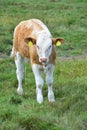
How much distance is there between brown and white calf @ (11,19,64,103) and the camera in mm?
8445

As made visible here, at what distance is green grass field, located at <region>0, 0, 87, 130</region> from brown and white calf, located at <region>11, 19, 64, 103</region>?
0.32 metres

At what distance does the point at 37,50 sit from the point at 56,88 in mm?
1264

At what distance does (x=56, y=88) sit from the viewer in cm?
952

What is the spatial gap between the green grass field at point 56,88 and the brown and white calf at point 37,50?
319 mm

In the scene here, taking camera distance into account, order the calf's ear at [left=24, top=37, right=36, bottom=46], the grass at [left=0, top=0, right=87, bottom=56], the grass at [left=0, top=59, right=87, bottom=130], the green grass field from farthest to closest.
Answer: the grass at [left=0, top=0, right=87, bottom=56] < the calf's ear at [left=24, top=37, right=36, bottom=46] < the green grass field < the grass at [left=0, top=59, right=87, bottom=130]

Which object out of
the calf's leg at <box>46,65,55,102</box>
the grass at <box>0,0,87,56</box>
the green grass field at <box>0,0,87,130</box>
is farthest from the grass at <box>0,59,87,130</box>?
the grass at <box>0,0,87,56</box>

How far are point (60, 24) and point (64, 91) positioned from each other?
9.59m

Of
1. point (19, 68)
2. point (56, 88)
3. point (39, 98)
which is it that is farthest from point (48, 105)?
point (19, 68)

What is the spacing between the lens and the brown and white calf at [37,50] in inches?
332

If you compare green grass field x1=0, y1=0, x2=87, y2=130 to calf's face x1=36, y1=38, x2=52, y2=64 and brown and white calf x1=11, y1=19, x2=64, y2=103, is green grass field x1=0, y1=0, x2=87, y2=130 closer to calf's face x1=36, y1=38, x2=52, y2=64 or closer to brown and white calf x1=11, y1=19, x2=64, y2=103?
brown and white calf x1=11, y1=19, x2=64, y2=103

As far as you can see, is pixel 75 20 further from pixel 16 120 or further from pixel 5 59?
pixel 16 120

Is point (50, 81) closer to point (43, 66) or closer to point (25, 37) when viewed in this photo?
point (43, 66)

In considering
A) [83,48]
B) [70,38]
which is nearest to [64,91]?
[83,48]

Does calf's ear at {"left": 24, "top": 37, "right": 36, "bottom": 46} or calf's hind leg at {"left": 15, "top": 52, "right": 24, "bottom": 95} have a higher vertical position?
calf's ear at {"left": 24, "top": 37, "right": 36, "bottom": 46}
